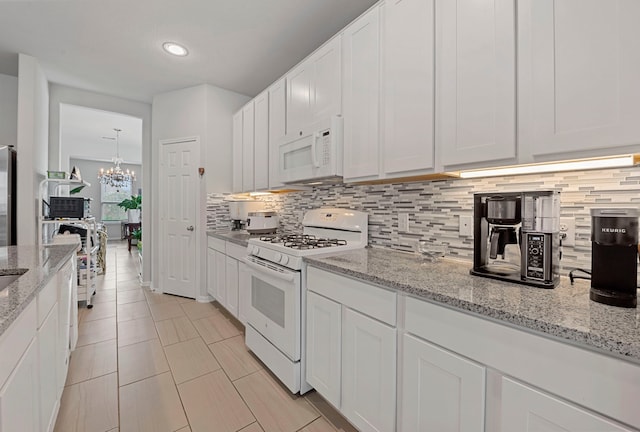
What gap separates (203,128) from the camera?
345 centimetres

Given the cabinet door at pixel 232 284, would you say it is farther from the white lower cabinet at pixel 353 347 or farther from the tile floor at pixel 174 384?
the white lower cabinet at pixel 353 347

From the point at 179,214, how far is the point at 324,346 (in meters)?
2.86

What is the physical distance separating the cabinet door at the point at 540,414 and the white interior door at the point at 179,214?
3362 millimetres

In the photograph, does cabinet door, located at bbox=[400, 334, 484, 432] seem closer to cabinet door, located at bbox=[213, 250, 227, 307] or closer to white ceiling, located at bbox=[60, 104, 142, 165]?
cabinet door, located at bbox=[213, 250, 227, 307]

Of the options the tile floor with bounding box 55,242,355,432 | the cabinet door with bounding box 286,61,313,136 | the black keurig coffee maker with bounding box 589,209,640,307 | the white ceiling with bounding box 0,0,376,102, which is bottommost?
the tile floor with bounding box 55,242,355,432

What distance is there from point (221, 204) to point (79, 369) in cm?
207

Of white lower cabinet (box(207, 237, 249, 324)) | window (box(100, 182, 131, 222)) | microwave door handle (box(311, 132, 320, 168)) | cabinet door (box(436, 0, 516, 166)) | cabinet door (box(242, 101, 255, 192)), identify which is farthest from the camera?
window (box(100, 182, 131, 222))

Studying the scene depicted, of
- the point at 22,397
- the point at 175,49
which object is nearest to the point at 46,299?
the point at 22,397

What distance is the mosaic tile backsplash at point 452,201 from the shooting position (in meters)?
1.10

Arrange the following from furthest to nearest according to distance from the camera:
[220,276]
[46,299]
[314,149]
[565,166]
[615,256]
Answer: [220,276]
[314,149]
[46,299]
[565,166]
[615,256]

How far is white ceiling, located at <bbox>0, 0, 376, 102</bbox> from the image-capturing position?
2.12 m

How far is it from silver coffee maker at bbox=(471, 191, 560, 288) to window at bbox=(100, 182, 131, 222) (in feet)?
33.5

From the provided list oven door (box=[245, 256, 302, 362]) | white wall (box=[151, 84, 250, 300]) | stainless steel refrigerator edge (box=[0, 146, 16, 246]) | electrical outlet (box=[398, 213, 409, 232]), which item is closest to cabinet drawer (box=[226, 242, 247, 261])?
oven door (box=[245, 256, 302, 362])

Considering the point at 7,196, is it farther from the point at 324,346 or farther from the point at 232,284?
the point at 324,346
